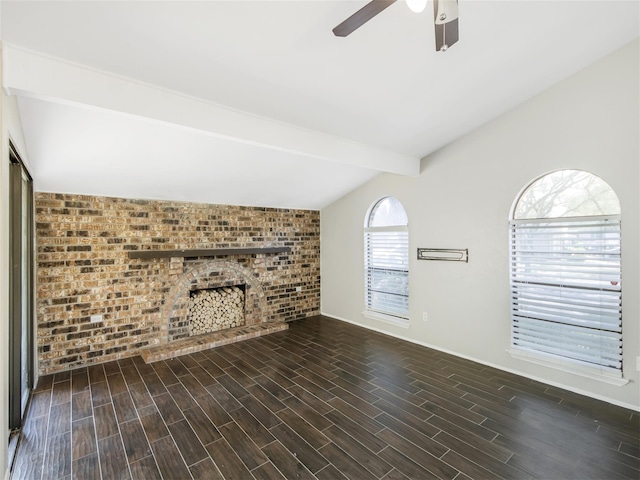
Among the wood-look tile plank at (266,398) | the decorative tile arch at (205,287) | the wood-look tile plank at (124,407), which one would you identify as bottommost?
the wood-look tile plank at (266,398)

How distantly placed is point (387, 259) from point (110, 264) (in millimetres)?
3767

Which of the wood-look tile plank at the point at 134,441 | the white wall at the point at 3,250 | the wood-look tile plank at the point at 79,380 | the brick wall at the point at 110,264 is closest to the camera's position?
the white wall at the point at 3,250

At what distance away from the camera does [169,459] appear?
7.19ft

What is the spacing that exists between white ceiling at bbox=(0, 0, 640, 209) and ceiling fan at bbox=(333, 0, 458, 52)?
0.45 metres

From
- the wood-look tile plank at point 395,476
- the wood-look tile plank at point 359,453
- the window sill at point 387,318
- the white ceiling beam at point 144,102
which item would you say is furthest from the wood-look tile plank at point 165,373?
the window sill at point 387,318

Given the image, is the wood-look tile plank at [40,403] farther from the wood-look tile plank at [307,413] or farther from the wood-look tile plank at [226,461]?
the wood-look tile plank at [307,413]

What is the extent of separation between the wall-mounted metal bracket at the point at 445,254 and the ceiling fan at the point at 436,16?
278cm

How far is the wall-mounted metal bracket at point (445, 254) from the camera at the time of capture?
3932mm

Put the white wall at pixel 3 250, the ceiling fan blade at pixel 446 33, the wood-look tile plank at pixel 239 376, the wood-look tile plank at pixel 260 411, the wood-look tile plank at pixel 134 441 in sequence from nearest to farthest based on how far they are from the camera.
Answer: the ceiling fan blade at pixel 446 33 → the white wall at pixel 3 250 → the wood-look tile plank at pixel 134 441 → the wood-look tile plank at pixel 260 411 → the wood-look tile plank at pixel 239 376

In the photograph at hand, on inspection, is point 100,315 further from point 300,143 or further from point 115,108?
point 300,143

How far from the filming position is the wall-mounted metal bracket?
155 inches

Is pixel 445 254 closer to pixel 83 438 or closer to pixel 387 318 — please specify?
pixel 387 318

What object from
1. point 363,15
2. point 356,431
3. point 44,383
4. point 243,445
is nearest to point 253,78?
point 363,15

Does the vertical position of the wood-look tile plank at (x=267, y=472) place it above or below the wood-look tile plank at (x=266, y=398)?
below
